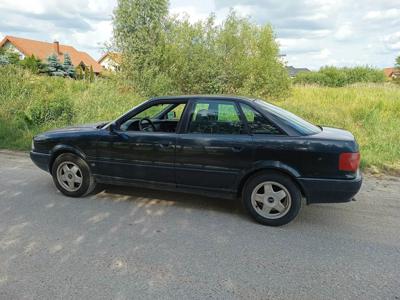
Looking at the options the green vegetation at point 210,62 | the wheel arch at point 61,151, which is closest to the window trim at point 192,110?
the wheel arch at point 61,151

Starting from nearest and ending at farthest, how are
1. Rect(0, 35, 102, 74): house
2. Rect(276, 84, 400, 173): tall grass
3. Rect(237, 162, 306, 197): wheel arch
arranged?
Rect(237, 162, 306, 197): wheel arch < Rect(276, 84, 400, 173): tall grass < Rect(0, 35, 102, 74): house

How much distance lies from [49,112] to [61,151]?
5.89 metres

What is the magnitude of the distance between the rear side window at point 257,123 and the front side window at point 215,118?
11 cm

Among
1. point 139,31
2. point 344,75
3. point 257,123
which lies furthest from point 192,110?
point 344,75

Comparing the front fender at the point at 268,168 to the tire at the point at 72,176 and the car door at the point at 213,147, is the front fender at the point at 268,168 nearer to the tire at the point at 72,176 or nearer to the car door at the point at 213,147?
the car door at the point at 213,147

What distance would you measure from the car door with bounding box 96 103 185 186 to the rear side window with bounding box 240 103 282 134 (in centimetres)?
92

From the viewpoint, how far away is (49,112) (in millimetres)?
9930

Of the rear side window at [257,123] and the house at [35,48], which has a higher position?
the house at [35,48]

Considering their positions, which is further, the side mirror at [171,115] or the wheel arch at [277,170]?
the side mirror at [171,115]

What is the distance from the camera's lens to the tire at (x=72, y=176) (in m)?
4.69

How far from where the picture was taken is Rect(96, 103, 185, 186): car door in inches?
167

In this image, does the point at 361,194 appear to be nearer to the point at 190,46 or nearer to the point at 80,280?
the point at 80,280

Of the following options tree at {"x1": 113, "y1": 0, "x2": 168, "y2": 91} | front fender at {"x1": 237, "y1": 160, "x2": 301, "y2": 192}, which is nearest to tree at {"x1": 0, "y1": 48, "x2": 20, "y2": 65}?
tree at {"x1": 113, "y1": 0, "x2": 168, "y2": 91}

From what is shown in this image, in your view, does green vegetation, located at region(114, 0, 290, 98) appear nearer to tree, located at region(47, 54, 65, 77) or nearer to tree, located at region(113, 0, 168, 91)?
tree, located at region(113, 0, 168, 91)
